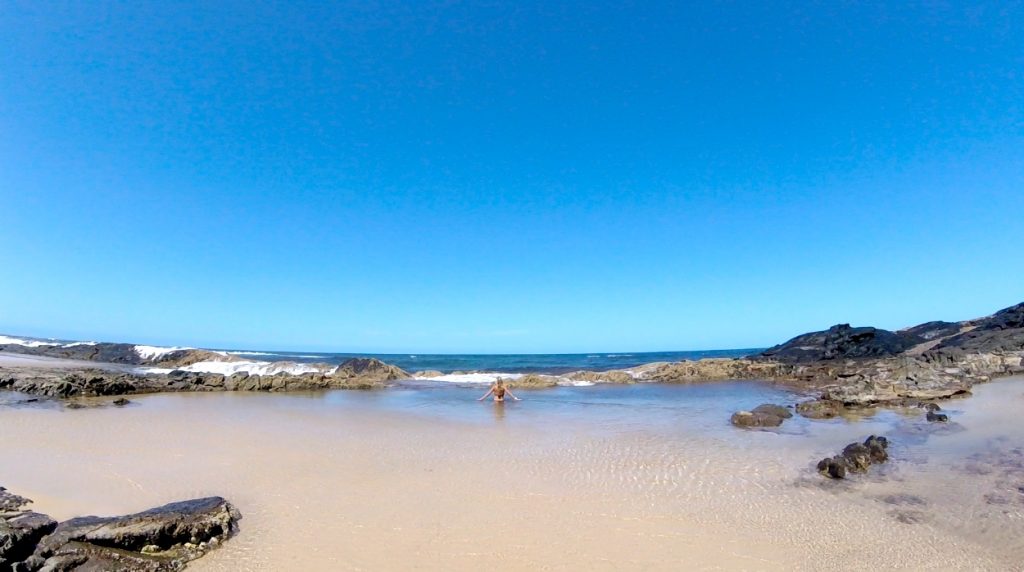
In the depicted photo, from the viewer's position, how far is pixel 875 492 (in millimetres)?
7000

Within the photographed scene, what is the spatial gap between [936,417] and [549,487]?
35.6 feet

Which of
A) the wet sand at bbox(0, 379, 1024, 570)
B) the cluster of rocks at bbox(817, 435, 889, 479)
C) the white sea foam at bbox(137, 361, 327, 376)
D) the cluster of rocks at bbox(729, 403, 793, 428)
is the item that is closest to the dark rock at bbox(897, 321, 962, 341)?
the wet sand at bbox(0, 379, 1024, 570)

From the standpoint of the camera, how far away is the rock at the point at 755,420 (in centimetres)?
1213

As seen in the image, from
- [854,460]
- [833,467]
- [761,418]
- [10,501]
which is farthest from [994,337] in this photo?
[10,501]

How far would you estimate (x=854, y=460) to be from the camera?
818cm

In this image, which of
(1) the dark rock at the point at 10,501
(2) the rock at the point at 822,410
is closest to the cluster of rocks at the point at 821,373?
(2) the rock at the point at 822,410

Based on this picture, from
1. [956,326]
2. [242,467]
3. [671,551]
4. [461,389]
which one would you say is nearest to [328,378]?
[461,389]

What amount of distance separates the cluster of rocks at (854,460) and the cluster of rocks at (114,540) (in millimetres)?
8665

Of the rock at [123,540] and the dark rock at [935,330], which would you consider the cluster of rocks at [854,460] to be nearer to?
the rock at [123,540]

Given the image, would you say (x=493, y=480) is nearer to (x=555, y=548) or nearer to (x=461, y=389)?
(x=555, y=548)

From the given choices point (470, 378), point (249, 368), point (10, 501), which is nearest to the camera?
point (10, 501)

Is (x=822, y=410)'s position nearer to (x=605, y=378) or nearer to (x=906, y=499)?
(x=906, y=499)

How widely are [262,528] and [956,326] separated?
48571 millimetres

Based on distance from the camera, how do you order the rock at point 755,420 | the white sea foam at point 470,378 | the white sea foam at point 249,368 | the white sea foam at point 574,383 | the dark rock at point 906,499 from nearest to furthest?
the dark rock at point 906,499 → the rock at point 755,420 → the white sea foam at point 574,383 → the white sea foam at point 470,378 → the white sea foam at point 249,368
